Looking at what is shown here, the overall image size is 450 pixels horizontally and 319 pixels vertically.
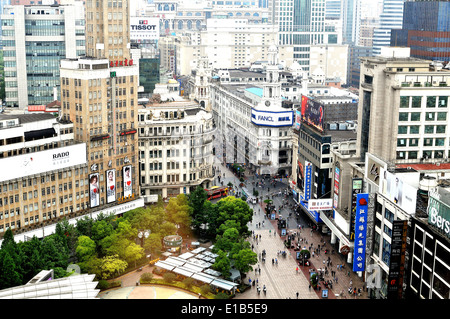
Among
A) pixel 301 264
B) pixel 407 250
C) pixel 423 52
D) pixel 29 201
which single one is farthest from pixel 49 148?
pixel 423 52

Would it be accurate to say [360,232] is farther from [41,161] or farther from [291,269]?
[41,161]

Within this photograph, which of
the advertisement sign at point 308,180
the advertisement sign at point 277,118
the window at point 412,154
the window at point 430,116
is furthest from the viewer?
the advertisement sign at point 277,118

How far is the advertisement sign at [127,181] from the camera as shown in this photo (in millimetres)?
137375

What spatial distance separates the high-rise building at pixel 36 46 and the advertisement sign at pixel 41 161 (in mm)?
82052

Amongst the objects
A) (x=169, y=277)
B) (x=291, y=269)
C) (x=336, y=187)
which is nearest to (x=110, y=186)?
(x=169, y=277)

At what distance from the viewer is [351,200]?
112375 mm

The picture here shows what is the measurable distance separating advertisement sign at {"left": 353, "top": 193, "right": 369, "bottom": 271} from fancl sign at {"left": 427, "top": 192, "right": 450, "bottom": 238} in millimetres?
21337

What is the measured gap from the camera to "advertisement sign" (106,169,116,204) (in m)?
133

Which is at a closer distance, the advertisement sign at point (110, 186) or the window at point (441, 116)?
the window at point (441, 116)

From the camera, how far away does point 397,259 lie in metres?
90.6

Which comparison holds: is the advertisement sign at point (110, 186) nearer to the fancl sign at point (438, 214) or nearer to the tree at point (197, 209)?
the tree at point (197, 209)

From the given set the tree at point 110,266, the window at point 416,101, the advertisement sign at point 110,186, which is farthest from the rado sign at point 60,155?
the window at point 416,101

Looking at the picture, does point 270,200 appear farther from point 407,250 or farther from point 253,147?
point 407,250

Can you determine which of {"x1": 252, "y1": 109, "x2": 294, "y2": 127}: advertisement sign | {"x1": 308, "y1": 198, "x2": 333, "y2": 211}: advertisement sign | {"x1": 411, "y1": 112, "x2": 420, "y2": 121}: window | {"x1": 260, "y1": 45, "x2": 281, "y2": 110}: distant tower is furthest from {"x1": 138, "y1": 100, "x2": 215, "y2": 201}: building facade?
{"x1": 411, "y1": 112, "x2": 420, "y2": 121}: window
